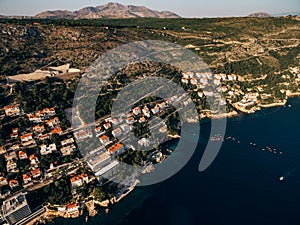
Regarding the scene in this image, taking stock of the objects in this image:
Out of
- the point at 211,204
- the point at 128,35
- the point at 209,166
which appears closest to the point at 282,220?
the point at 211,204

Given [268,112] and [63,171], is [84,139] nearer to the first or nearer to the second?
[63,171]

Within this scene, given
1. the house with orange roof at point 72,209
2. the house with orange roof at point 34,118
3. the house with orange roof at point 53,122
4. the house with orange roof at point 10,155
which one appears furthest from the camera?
the house with orange roof at point 34,118

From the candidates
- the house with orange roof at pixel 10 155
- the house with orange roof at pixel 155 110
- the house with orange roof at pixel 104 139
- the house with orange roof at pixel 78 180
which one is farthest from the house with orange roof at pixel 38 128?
the house with orange roof at pixel 155 110

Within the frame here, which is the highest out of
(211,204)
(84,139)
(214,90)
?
(214,90)

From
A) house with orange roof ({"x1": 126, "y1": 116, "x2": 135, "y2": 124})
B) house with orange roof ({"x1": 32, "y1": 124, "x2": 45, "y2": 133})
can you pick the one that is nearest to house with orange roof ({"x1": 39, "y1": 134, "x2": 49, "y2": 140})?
house with orange roof ({"x1": 32, "y1": 124, "x2": 45, "y2": 133})

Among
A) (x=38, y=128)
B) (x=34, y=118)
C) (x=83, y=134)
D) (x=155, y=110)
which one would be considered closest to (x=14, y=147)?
(x=38, y=128)

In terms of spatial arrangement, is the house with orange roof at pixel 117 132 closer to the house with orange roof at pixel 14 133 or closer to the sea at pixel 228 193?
the sea at pixel 228 193

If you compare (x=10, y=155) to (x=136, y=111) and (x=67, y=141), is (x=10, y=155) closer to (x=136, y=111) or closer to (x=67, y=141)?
(x=67, y=141)
